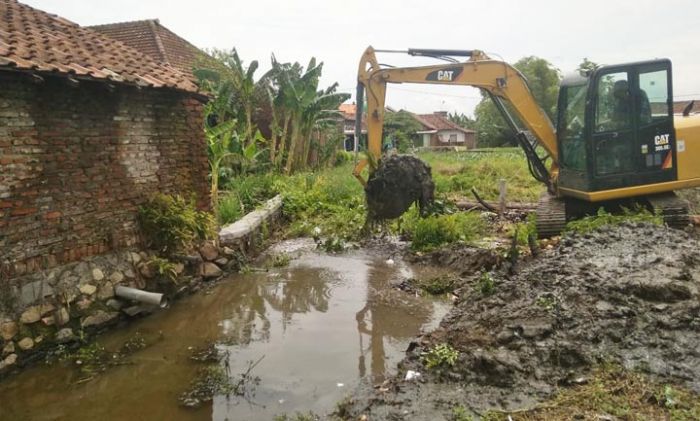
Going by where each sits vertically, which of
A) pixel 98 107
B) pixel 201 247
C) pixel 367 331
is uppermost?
pixel 98 107

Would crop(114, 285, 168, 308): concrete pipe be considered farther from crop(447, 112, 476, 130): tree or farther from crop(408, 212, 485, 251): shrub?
crop(447, 112, 476, 130): tree

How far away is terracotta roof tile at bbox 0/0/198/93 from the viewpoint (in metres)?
5.29

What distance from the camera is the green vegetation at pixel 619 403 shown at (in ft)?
10.8

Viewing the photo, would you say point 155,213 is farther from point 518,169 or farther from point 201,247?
point 518,169

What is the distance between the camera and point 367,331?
592 cm

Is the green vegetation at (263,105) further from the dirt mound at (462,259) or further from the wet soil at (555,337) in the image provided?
the wet soil at (555,337)

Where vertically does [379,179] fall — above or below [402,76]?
below

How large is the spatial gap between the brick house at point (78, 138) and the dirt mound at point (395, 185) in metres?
2.81

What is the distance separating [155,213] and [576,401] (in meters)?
5.62

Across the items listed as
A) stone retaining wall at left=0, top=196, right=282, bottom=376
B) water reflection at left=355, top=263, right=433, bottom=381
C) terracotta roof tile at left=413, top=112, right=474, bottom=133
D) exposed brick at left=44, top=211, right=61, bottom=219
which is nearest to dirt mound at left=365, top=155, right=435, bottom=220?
water reflection at left=355, top=263, right=433, bottom=381

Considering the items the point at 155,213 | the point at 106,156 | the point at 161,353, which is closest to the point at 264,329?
the point at 161,353

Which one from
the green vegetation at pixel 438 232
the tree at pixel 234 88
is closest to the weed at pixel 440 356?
the green vegetation at pixel 438 232

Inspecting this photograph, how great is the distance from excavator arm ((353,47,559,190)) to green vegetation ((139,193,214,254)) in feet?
9.14

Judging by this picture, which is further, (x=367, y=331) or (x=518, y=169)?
(x=518, y=169)
